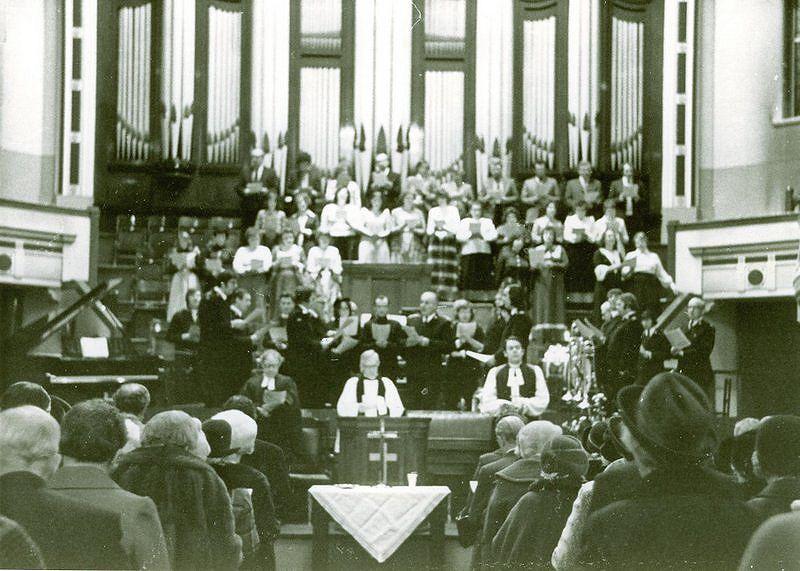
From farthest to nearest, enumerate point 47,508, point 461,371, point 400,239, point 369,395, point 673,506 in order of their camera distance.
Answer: point 400,239 → point 461,371 → point 369,395 → point 47,508 → point 673,506

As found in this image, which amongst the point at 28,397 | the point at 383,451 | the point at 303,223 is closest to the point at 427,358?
the point at 303,223

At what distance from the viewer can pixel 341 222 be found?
16.1 metres

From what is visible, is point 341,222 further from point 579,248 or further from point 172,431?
point 172,431

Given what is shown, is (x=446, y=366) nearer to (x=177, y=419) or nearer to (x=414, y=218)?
(x=414, y=218)

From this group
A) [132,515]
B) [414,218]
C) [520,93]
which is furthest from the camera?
[520,93]

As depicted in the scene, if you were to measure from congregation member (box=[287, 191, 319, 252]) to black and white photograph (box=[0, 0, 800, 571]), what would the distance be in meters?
0.05

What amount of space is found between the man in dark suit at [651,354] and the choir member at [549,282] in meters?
2.06

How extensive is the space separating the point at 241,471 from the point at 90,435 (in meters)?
2.07

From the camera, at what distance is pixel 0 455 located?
3375mm

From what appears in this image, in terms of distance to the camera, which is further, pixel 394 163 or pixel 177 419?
pixel 394 163

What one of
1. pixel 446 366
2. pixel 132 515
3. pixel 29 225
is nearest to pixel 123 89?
pixel 29 225

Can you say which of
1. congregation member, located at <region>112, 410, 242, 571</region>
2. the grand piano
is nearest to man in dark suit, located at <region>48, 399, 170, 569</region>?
congregation member, located at <region>112, 410, 242, 571</region>

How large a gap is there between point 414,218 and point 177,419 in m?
11.6

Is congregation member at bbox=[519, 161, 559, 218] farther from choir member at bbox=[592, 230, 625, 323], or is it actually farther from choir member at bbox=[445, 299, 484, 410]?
choir member at bbox=[445, 299, 484, 410]
